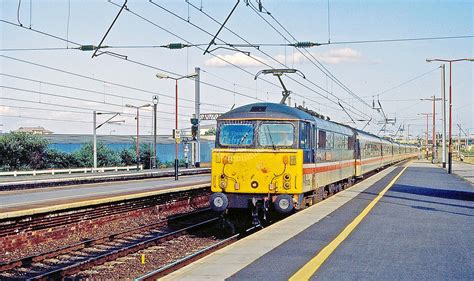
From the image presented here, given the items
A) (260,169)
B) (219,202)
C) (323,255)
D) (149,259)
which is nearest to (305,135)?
(260,169)

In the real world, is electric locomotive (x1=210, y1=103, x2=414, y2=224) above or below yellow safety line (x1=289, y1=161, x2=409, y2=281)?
above

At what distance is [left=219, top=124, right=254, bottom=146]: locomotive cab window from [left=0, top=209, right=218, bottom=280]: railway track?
114 inches

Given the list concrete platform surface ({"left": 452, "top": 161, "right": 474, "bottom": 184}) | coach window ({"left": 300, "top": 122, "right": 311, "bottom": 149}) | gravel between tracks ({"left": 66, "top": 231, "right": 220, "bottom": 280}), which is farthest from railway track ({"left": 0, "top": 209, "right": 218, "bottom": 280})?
concrete platform surface ({"left": 452, "top": 161, "right": 474, "bottom": 184})

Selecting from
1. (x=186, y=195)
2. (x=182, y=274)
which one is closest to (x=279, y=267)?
Answer: (x=182, y=274)

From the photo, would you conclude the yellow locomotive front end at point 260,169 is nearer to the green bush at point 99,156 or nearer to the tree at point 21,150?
the tree at point 21,150

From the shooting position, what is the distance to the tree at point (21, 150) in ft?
181

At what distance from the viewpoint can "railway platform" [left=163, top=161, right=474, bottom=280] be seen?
358 inches

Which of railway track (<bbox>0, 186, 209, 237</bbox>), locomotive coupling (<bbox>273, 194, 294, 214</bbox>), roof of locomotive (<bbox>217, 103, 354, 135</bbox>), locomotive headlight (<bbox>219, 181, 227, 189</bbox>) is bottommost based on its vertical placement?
railway track (<bbox>0, 186, 209, 237</bbox>)

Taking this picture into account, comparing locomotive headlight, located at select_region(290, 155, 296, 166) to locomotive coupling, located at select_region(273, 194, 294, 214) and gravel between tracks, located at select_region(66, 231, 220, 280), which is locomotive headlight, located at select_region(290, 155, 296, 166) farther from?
gravel between tracks, located at select_region(66, 231, 220, 280)

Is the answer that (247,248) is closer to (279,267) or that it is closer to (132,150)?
(279,267)

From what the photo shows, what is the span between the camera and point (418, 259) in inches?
400

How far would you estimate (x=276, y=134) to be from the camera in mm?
16500

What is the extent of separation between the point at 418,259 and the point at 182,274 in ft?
12.8

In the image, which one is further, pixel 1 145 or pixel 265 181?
pixel 1 145
